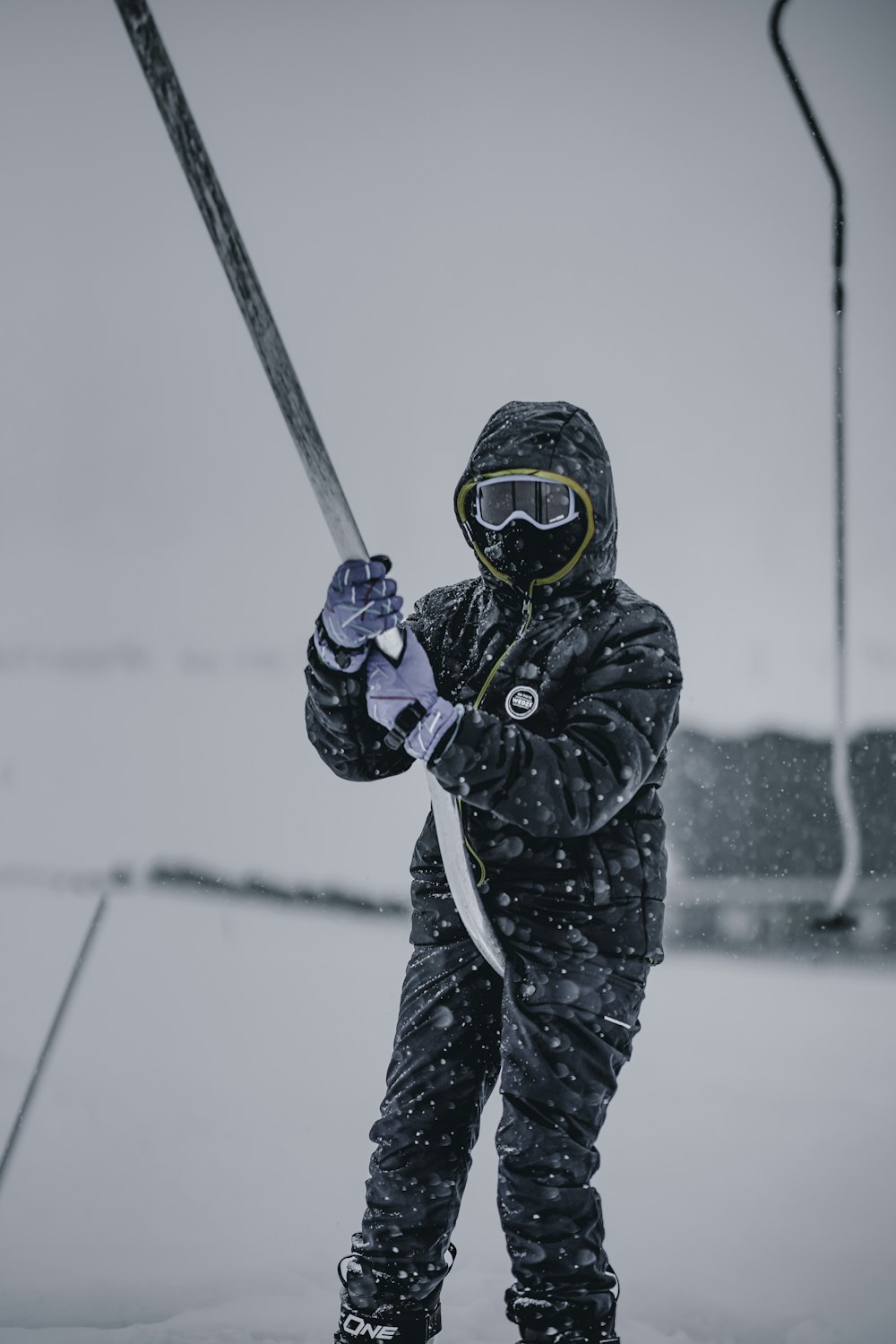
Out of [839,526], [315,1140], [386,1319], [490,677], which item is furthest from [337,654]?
[839,526]

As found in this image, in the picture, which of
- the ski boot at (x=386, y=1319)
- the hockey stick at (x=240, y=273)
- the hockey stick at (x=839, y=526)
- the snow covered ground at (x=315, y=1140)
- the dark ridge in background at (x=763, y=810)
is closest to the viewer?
the hockey stick at (x=240, y=273)

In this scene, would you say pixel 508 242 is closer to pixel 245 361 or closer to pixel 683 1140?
pixel 245 361

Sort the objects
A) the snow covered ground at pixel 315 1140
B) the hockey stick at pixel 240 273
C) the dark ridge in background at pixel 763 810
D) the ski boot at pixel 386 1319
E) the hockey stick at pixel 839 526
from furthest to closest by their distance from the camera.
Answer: the dark ridge in background at pixel 763 810 < the hockey stick at pixel 839 526 < the snow covered ground at pixel 315 1140 < the ski boot at pixel 386 1319 < the hockey stick at pixel 240 273

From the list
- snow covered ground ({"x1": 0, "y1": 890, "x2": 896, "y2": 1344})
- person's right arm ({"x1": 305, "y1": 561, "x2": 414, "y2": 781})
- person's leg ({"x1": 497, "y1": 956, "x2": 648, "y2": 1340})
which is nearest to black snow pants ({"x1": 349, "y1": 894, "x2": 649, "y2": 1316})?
person's leg ({"x1": 497, "y1": 956, "x2": 648, "y2": 1340})

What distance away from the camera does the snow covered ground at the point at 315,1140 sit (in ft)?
4.94

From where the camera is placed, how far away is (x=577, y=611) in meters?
1.05

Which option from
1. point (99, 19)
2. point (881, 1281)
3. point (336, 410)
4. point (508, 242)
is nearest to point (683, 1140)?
point (881, 1281)

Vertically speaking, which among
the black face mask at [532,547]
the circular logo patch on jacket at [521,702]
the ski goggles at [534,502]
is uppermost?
the ski goggles at [534,502]

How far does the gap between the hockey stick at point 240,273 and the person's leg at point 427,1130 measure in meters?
0.18

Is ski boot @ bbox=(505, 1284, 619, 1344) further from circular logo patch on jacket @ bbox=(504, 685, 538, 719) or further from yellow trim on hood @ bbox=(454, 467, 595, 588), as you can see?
yellow trim on hood @ bbox=(454, 467, 595, 588)

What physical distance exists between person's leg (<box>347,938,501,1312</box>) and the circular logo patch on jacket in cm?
19

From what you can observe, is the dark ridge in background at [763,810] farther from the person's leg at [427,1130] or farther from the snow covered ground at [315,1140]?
the person's leg at [427,1130]

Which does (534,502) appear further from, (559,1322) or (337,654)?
(559,1322)

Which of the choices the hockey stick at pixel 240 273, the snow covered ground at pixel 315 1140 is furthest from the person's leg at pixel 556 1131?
the snow covered ground at pixel 315 1140
